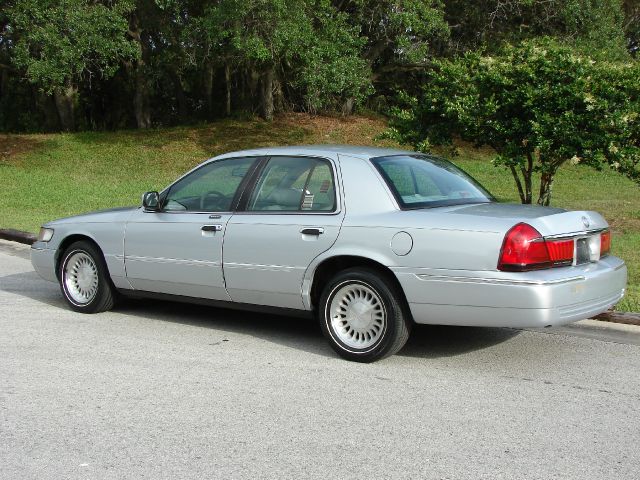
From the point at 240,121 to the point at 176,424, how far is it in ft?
88.0

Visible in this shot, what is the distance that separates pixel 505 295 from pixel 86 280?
4228 mm

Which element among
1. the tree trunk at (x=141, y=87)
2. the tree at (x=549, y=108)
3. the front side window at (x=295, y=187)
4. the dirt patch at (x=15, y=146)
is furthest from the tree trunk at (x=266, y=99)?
the front side window at (x=295, y=187)

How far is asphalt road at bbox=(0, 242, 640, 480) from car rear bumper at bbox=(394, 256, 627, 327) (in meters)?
0.46

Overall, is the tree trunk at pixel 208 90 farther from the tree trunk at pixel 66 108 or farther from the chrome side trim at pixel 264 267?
the chrome side trim at pixel 264 267

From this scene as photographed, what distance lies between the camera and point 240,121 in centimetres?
3100

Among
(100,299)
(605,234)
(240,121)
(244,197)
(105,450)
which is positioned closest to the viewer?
(105,450)

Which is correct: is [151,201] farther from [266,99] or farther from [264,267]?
[266,99]

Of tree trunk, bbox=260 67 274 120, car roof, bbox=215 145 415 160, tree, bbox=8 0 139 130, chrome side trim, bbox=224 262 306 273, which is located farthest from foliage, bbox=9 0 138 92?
chrome side trim, bbox=224 262 306 273

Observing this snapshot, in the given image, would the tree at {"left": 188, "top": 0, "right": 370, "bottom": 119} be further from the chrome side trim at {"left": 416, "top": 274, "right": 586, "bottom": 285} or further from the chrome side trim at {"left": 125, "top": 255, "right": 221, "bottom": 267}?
the chrome side trim at {"left": 416, "top": 274, "right": 586, "bottom": 285}

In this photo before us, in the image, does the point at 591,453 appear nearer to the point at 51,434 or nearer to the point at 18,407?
the point at 51,434

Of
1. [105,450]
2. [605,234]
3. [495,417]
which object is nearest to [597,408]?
[495,417]

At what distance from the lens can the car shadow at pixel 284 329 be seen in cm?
667

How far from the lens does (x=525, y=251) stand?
5.53 meters

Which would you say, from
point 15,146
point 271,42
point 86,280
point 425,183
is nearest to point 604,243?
point 425,183
